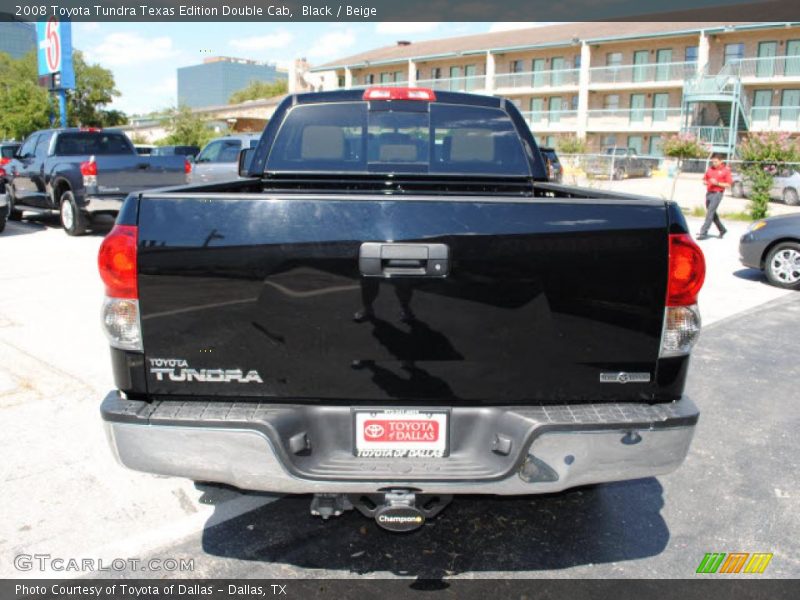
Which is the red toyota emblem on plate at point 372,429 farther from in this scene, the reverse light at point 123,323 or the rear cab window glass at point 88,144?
the rear cab window glass at point 88,144

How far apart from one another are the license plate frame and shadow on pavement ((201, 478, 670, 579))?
2.59ft

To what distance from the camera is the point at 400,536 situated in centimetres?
341

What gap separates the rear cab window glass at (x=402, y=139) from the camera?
4.73 m

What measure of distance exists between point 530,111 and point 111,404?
5306cm

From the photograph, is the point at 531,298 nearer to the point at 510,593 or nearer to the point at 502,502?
the point at 510,593

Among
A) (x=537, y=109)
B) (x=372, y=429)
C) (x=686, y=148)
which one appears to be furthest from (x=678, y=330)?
(x=537, y=109)

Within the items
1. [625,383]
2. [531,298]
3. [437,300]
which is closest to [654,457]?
[625,383]

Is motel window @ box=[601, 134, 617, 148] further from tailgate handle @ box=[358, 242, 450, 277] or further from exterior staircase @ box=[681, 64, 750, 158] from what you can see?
tailgate handle @ box=[358, 242, 450, 277]

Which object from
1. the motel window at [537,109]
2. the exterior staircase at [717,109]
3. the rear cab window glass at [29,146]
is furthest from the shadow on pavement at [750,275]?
the motel window at [537,109]

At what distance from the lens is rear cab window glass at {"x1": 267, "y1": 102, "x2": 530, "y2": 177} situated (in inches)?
186

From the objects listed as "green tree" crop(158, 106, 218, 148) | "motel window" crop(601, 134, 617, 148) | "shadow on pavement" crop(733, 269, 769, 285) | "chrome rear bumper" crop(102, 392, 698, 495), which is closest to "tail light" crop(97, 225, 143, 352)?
"chrome rear bumper" crop(102, 392, 698, 495)

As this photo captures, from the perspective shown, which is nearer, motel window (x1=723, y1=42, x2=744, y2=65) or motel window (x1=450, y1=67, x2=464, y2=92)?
motel window (x1=723, y1=42, x2=744, y2=65)

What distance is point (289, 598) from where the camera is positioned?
291 cm

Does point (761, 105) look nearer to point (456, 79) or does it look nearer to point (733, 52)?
point (733, 52)
